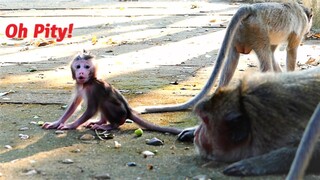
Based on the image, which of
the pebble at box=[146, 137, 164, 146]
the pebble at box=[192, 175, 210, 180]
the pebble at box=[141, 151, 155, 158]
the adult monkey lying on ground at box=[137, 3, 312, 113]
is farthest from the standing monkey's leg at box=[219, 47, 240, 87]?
the pebble at box=[192, 175, 210, 180]

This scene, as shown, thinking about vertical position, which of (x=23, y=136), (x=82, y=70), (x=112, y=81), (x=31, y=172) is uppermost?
(x=82, y=70)

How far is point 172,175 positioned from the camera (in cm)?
380

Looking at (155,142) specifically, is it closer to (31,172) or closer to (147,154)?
(147,154)

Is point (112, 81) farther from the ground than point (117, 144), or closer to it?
Result: closer to it

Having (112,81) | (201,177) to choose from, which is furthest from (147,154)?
(112,81)

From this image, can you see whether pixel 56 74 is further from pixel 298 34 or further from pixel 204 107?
pixel 204 107

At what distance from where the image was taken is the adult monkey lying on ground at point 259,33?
18.6ft

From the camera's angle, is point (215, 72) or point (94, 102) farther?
point (215, 72)

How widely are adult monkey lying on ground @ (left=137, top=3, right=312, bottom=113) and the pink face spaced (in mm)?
734

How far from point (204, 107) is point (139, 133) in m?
1.00

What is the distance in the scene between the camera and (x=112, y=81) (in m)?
7.30

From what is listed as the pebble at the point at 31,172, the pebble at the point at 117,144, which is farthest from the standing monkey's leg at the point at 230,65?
the pebble at the point at 31,172

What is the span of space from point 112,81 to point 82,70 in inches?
92.2

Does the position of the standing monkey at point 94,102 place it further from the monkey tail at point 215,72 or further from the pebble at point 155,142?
the monkey tail at point 215,72
